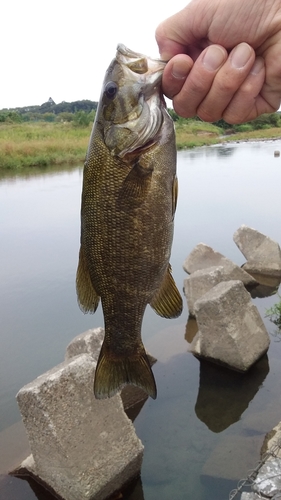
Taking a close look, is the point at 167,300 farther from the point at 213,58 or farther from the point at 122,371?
the point at 213,58

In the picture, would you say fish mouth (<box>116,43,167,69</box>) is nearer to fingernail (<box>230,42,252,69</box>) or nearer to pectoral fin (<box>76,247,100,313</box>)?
fingernail (<box>230,42,252,69</box>)

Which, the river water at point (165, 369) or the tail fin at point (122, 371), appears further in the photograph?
the river water at point (165, 369)

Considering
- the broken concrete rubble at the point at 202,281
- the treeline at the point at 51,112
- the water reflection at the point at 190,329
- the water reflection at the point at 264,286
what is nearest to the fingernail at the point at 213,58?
the broken concrete rubble at the point at 202,281

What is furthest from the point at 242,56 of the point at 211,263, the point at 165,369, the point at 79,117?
the point at 79,117

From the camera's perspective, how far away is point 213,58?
6.33 feet

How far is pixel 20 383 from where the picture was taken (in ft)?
20.3

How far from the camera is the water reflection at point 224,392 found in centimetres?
528

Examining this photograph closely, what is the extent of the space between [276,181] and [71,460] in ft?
59.9

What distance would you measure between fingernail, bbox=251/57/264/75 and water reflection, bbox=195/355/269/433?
13.7ft

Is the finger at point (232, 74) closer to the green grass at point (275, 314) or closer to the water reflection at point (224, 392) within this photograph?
the water reflection at point (224, 392)

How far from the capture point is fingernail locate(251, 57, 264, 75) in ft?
6.61

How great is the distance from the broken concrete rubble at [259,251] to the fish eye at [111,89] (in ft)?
24.2

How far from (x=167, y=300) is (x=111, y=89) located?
1046mm

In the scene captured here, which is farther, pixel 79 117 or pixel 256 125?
pixel 256 125
